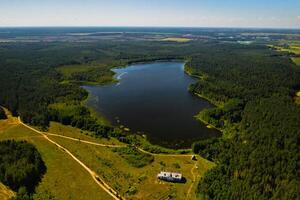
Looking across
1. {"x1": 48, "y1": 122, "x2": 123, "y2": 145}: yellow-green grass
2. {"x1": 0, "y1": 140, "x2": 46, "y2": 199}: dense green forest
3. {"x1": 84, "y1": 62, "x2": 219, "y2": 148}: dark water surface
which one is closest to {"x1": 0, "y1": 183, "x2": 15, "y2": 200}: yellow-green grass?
{"x1": 0, "y1": 140, "x2": 46, "y2": 199}: dense green forest

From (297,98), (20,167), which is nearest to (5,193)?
(20,167)

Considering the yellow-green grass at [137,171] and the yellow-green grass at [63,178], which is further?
the yellow-green grass at [137,171]

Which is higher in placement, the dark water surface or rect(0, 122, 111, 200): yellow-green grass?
the dark water surface

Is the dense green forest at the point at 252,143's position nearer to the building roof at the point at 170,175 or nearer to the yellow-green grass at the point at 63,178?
the building roof at the point at 170,175

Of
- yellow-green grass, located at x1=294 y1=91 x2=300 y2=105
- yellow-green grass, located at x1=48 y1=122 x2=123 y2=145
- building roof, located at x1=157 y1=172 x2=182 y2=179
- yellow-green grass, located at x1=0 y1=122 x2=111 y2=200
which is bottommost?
yellow-green grass, located at x1=0 y1=122 x2=111 y2=200

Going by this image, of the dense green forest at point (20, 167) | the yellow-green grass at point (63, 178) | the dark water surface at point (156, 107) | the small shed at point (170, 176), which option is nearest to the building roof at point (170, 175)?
the small shed at point (170, 176)

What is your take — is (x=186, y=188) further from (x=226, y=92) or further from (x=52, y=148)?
(x=226, y=92)

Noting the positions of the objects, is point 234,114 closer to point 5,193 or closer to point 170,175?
point 170,175

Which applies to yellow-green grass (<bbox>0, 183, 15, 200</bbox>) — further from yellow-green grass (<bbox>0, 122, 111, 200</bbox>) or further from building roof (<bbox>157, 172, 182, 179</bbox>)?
building roof (<bbox>157, 172, 182, 179</bbox>)
